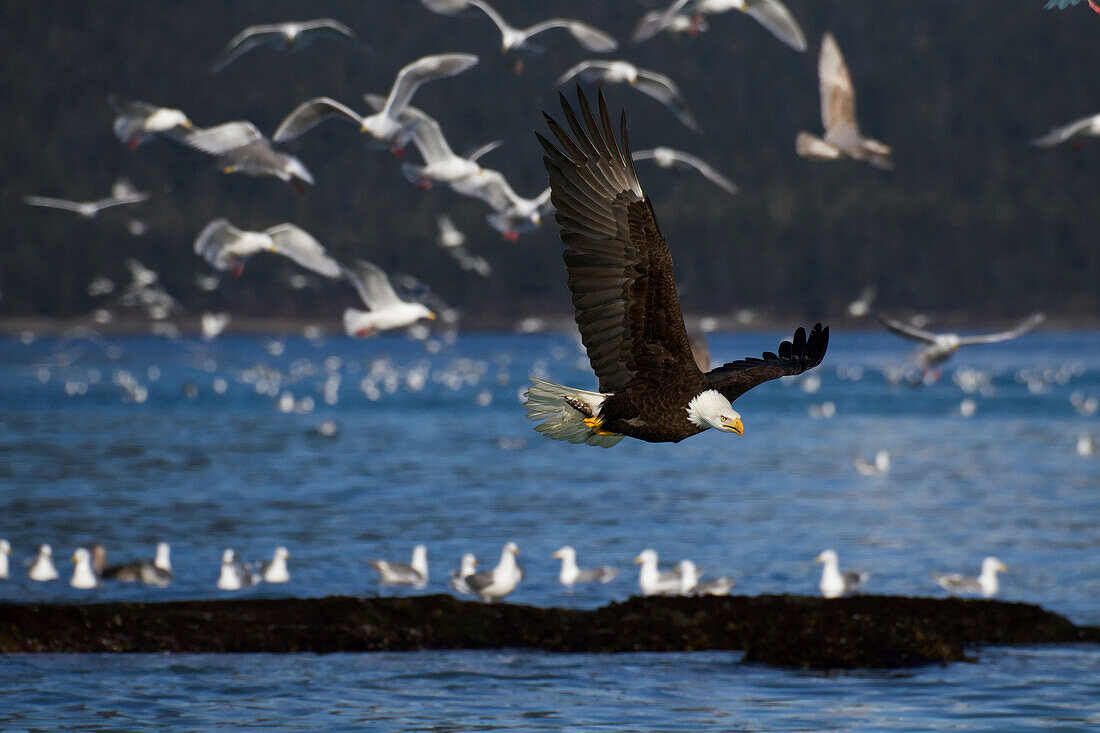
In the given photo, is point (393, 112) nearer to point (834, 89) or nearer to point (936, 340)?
point (834, 89)

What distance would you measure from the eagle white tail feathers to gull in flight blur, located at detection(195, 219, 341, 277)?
597 centimetres

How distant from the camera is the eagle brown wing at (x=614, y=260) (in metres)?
8.94

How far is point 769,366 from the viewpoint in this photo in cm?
1031

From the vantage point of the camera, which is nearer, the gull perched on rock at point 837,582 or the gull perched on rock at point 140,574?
the gull perched on rock at point 837,582

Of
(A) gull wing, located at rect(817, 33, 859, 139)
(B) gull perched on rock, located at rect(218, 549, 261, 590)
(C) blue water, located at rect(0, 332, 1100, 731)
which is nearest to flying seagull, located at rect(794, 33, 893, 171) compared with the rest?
(A) gull wing, located at rect(817, 33, 859, 139)

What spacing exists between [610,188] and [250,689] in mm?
9706

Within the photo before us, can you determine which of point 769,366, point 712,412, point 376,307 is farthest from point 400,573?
point 712,412

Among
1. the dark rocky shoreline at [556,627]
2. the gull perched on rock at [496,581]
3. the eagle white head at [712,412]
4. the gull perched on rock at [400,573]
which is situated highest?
the eagle white head at [712,412]

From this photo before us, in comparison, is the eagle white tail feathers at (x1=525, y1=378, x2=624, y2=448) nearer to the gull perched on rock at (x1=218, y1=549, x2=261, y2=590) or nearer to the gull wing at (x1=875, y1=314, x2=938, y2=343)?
the gull wing at (x1=875, y1=314, x2=938, y2=343)

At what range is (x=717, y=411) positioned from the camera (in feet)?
29.8

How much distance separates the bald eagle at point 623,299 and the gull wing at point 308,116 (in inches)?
221

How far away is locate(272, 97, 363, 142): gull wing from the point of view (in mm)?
14469

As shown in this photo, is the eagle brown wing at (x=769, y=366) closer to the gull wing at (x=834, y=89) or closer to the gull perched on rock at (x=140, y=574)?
the gull wing at (x=834, y=89)

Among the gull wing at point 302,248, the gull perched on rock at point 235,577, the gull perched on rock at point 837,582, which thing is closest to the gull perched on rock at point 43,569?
the gull perched on rock at point 235,577
